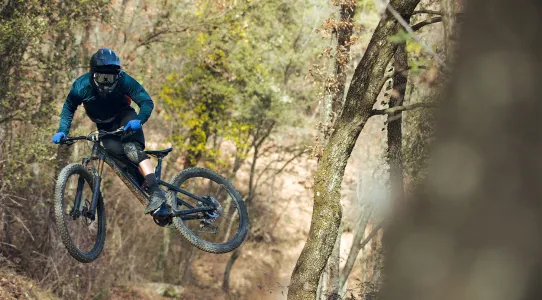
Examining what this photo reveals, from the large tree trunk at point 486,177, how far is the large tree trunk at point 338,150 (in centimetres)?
502

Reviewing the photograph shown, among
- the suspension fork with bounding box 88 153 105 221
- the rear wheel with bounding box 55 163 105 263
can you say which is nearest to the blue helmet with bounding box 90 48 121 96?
the suspension fork with bounding box 88 153 105 221

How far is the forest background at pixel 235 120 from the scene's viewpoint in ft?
Answer: 25.8

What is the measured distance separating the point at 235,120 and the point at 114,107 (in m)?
18.6

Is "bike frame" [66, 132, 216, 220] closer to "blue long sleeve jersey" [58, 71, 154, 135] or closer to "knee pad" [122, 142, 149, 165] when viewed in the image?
"knee pad" [122, 142, 149, 165]

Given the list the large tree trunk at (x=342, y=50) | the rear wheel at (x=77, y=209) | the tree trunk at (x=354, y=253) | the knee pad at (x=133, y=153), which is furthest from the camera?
the tree trunk at (x=354, y=253)

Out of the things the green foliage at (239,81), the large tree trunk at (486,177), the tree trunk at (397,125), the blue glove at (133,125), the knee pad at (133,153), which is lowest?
the large tree trunk at (486,177)

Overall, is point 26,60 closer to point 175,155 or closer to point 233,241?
point 233,241

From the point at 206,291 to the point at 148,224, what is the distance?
136 inches

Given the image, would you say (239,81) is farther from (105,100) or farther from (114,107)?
(105,100)

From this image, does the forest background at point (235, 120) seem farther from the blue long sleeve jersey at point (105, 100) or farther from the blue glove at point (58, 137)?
the blue glove at point (58, 137)

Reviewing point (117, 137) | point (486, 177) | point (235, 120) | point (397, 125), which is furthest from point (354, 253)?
point (486, 177)

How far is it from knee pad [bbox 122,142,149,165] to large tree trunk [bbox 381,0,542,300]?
5451 millimetres

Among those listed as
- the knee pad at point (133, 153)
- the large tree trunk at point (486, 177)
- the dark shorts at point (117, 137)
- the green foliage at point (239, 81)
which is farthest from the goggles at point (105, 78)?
the green foliage at point (239, 81)

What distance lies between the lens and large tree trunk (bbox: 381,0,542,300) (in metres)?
2.13
